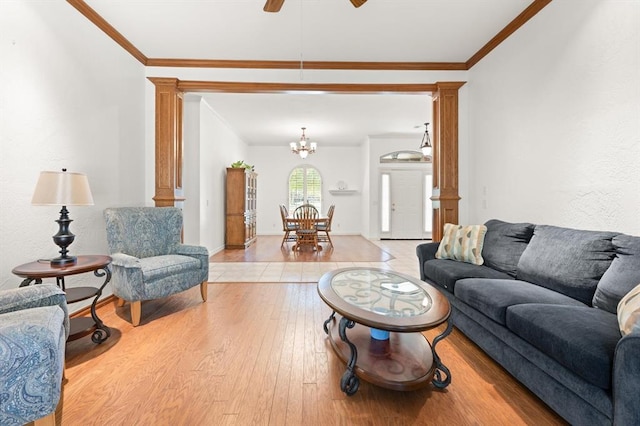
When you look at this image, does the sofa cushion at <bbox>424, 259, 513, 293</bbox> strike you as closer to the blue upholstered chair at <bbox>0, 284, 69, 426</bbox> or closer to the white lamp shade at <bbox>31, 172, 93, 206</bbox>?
the blue upholstered chair at <bbox>0, 284, 69, 426</bbox>

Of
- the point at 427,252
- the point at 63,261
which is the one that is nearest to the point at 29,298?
the point at 63,261

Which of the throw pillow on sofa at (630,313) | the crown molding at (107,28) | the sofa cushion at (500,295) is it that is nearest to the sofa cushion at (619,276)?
the sofa cushion at (500,295)

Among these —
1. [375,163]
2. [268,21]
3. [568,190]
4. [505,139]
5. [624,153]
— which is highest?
[268,21]

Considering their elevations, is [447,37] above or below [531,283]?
above

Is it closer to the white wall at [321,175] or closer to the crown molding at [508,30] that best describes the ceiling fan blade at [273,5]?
the crown molding at [508,30]

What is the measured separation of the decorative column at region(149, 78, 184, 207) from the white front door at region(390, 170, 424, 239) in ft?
19.3

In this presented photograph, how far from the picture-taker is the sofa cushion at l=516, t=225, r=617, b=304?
1.77 metres

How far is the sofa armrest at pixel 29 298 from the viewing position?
139cm

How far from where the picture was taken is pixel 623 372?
3.44 ft

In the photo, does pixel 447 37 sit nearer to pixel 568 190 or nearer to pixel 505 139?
pixel 505 139

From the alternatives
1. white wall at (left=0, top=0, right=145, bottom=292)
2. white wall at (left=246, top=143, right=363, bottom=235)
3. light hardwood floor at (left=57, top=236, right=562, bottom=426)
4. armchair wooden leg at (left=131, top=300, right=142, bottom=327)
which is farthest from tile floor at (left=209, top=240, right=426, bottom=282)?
white wall at (left=246, top=143, right=363, bottom=235)

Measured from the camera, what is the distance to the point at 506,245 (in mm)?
2529

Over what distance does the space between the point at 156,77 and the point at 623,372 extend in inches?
184

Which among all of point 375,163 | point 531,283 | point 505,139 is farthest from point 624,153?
point 375,163
